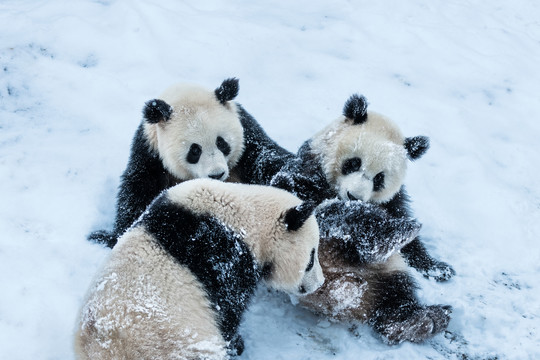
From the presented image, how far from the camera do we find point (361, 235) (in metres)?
3.98

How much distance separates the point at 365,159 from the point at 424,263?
99cm

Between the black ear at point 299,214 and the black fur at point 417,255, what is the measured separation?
1594mm

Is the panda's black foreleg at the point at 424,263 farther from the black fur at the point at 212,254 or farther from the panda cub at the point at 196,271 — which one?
the black fur at the point at 212,254

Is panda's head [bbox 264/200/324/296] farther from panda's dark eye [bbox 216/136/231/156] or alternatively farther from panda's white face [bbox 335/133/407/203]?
panda's dark eye [bbox 216/136/231/156]

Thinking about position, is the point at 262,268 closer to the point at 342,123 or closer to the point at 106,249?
the point at 106,249

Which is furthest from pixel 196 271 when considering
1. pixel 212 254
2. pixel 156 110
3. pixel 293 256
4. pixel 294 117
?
pixel 294 117

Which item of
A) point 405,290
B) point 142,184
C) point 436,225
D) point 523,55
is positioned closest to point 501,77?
point 523,55

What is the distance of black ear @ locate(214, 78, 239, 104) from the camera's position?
4652 millimetres

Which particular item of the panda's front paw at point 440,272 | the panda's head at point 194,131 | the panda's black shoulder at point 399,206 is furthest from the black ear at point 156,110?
the panda's front paw at point 440,272

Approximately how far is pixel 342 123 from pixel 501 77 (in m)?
3.37

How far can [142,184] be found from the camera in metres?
4.65

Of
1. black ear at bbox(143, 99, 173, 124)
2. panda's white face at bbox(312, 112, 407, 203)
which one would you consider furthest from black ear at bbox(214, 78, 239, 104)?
panda's white face at bbox(312, 112, 407, 203)

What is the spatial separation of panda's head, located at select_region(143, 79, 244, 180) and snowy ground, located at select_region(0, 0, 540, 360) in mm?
894

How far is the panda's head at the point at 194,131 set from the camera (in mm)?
4367
